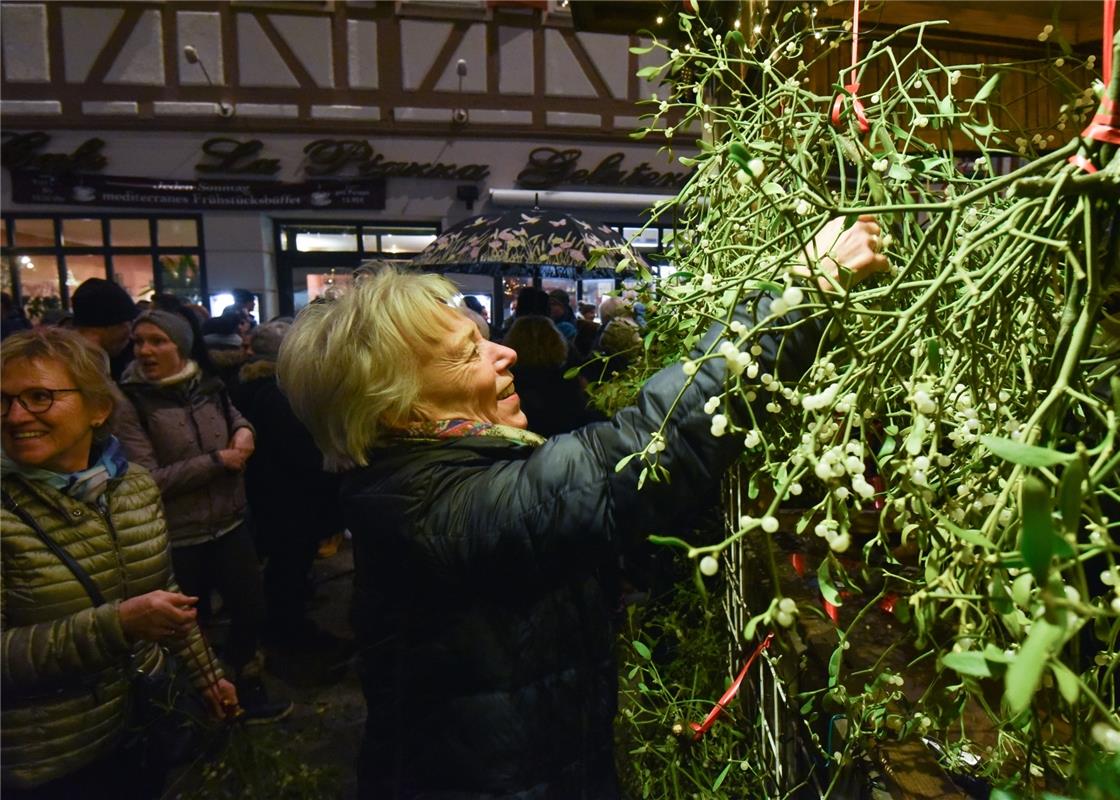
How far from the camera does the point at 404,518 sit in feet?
3.58

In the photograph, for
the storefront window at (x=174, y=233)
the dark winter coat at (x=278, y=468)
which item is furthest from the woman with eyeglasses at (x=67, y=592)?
the storefront window at (x=174, y=233)

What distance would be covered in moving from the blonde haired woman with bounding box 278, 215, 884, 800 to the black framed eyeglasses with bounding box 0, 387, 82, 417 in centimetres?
63

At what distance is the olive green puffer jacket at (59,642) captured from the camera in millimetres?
1485

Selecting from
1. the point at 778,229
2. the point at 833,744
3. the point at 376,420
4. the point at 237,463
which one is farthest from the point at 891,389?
the point at 237,463

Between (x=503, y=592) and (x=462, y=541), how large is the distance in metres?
0.15

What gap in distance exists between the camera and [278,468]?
3500 millimetres

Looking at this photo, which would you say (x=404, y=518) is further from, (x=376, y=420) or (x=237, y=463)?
(x=237, y=463)

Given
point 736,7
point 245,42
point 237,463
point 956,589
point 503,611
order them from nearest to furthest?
1. point 956,589
2. point 503,611
3. point 736,7
4. point 237,463
5. point 245,42

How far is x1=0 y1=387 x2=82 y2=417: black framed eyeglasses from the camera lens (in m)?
1.55

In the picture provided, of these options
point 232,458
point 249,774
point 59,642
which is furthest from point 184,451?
point 59,642

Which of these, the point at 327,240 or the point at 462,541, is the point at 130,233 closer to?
the point at 327,240

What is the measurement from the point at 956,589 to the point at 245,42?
1154cm

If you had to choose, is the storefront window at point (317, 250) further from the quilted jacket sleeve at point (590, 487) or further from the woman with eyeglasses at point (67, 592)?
the quilted jacket sleeve at point (590, 487)

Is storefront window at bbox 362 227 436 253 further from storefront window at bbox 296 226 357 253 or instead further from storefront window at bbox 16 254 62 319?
storefront window at bbox 16 254 62 319
